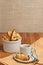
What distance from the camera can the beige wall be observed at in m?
2.14

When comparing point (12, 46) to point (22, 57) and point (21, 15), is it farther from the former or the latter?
point (21, 15)

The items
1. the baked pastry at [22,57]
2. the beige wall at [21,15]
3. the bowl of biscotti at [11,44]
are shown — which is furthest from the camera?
the beige wall at [21,15]

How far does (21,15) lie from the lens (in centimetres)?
216

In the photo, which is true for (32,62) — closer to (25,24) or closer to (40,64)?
(40,64)

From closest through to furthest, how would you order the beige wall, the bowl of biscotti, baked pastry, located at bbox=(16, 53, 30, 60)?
baked pastry, located at bbox=(16, 53, 30, 60), the bowl of biscotti, the beige wall

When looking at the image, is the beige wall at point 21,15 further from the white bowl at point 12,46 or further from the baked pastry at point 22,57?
the baked pastry at point 22,57

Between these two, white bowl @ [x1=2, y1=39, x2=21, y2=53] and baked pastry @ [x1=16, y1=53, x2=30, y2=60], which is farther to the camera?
white bowl @ [x1=2, y1=39, x2=21, y2=53]

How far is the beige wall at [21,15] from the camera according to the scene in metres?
2.14

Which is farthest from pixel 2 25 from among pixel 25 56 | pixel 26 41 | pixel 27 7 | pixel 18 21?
pixel 25 56

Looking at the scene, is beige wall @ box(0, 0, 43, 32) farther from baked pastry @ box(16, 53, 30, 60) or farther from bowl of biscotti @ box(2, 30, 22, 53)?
baked pastry @ box(16, 53, 30, 60)

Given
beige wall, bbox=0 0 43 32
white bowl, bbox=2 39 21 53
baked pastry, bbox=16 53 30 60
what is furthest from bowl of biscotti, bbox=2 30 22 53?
beige wall, bbox=0 0 43 32

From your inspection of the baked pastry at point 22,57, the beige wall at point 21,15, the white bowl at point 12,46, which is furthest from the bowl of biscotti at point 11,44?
the beige wall at point 21,15

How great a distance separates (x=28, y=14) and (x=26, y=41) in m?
0.57

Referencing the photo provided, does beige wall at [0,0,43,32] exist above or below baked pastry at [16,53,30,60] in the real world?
above
